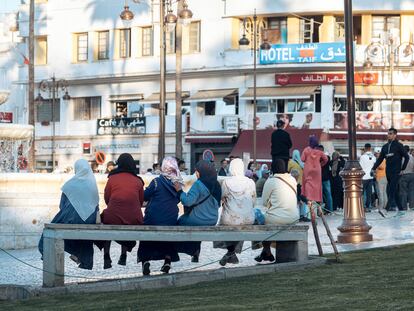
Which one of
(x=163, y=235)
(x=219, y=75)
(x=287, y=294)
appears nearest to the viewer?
(x=287, y=294)

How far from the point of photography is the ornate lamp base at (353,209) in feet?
66.0

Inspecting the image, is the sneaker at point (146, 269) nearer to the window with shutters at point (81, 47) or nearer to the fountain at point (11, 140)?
the fountain at point (11, 140)

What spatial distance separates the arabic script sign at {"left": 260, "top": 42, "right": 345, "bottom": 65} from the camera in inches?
2319

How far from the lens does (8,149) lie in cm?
3212

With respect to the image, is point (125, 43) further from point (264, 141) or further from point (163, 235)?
point (163, 235)

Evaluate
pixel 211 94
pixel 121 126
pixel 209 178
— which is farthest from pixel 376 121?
pixel 209 178

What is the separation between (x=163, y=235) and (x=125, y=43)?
171ft

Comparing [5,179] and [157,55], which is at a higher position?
[157,55]

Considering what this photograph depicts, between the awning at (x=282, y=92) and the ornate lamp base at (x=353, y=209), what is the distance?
128 ft

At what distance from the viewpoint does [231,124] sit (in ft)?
199

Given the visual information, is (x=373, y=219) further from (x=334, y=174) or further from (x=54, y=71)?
(x=54, y=71)

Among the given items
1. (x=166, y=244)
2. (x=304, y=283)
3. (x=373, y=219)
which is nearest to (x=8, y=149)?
(x=373, y=219)

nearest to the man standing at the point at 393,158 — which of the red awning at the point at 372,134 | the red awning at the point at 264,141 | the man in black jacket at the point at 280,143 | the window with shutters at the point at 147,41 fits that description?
the man in black jacket at the point at 280,143

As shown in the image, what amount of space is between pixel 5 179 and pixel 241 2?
39.2 metres
